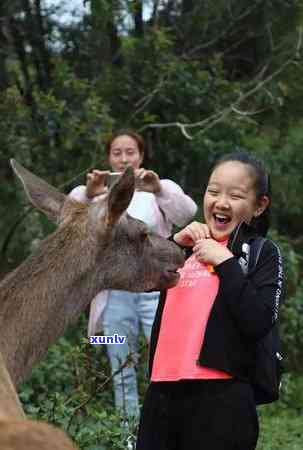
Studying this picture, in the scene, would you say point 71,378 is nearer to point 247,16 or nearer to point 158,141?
point 158,141

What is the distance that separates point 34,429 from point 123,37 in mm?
8697

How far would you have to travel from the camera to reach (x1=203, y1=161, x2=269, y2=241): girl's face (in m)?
4.17

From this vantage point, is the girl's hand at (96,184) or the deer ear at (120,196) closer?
the deer ear at (120,196)

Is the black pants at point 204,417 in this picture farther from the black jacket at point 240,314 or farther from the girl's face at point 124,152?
the girl's face at point 124,152

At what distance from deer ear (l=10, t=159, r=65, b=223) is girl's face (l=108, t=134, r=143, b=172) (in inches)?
60.0

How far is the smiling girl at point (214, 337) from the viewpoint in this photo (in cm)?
389

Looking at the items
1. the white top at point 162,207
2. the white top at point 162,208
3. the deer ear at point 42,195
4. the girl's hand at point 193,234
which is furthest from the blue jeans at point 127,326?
the girl's hand at point 193,234

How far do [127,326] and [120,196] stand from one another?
80.5 inches

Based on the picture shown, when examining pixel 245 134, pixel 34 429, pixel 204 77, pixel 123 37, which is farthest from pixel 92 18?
pixel 34 429

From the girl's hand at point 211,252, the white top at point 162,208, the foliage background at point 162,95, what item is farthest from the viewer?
the foliage background at point 162,95

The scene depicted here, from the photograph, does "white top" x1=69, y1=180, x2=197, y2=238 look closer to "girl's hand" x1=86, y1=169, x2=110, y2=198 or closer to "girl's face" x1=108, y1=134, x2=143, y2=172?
"girl's hand" x1=86, y1=169, x2=110, y2=198

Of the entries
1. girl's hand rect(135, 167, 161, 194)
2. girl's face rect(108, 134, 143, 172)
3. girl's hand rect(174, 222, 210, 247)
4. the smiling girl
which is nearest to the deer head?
girl's hand rect(174, 222, 210, 247)

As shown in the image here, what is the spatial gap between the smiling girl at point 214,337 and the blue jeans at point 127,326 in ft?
7.72
